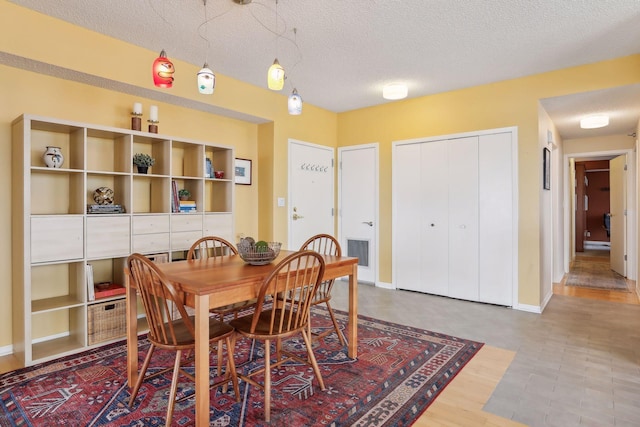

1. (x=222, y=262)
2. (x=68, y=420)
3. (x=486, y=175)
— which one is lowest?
(x=68, y=420)

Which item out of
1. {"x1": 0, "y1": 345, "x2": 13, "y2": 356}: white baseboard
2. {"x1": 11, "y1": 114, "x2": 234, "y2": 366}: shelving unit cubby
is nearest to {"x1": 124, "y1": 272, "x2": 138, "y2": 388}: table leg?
{"x1": 11, "y1": 114, "x2": 234, "y2": 366}: shelving unit cubby

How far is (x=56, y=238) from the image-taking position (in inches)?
103

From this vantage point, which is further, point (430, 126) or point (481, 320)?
point (430, 126)

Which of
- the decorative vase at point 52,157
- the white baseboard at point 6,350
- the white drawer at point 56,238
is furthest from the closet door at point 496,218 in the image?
the white baseboard at point 6,350

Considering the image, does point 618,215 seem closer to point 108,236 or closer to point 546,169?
point 546,169

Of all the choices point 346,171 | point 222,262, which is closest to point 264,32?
point 222,262

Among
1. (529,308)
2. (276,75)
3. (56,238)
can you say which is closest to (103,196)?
(56,238)

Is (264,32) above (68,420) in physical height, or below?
above

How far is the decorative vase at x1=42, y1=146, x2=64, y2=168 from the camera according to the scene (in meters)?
2.68

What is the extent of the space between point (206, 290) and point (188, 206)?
6.68 ft

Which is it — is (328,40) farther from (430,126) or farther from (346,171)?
(346,171)

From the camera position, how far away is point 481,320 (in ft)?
11.5

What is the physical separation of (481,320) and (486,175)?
161 cm

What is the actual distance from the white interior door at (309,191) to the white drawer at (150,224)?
1.72 m
